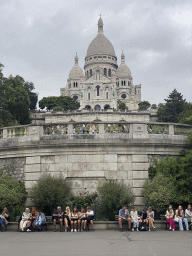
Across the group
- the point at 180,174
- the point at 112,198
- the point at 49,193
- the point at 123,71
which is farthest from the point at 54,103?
the point at 112,198

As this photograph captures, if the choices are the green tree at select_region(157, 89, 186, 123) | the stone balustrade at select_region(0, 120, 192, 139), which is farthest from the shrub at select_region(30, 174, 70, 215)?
the green tree at select_region(157, 89, 186, 123)

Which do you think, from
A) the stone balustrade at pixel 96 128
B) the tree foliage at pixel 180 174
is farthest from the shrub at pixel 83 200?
the tree foliage at pixel 180 174

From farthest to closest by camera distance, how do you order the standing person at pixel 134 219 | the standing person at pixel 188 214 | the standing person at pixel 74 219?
the standing person at pixel 188 214, the standing person at pixel 134 219, the standing person at pixel 74 219

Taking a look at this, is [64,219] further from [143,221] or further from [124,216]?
[143,221]

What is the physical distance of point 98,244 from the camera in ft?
41.4

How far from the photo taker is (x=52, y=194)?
1820 cm

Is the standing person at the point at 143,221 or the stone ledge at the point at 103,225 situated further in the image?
the stone ledge at the point at 103,225

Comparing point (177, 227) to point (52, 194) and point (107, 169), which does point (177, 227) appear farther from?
point (52, 194)

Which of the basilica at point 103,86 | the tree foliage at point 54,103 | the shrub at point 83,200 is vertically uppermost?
the basilica at point 103,86

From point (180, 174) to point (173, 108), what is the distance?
76923 millimetres

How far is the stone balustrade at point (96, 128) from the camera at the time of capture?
784 inches

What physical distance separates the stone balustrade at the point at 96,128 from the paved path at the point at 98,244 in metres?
5.71

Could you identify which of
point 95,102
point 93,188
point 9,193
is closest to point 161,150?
point 93,188

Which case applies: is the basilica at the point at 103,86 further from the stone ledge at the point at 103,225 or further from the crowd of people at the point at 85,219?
the crowd of people at the point at 85,219
